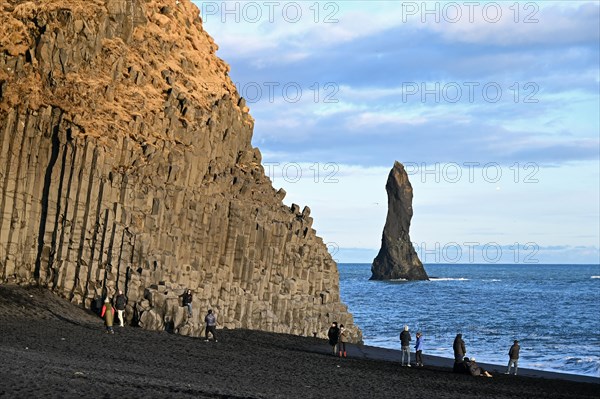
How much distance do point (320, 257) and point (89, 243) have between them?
841 inches

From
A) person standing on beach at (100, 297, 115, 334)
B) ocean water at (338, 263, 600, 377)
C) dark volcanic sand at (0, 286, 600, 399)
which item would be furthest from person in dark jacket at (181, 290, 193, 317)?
ocean water at (338, 263, 600, 377)

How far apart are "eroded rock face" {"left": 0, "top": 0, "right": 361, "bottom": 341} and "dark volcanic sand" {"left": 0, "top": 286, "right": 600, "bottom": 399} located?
9.72ft

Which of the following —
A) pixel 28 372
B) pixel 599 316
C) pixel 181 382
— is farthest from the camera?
pixel 599 316

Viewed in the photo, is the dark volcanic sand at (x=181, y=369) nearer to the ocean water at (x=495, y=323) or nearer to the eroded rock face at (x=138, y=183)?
the eroded rock face at (x=138, y=183)

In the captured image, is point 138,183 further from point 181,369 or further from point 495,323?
point 495,323

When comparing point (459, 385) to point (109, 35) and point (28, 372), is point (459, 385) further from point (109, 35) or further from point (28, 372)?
point (109, 35)

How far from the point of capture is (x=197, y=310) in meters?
52.1

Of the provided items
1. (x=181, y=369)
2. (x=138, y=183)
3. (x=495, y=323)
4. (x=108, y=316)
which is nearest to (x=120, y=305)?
(x=108, y=316)

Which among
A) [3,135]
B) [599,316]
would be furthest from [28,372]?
[599,316]

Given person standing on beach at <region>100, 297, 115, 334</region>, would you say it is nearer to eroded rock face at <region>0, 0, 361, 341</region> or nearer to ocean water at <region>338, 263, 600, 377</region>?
eroded rock face at <region>0, 0, 361, 341</region>

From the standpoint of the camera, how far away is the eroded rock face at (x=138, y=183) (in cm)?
5153

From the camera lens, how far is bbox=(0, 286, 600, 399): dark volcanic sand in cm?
2670

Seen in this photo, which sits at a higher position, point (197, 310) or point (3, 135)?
point (3, 135)

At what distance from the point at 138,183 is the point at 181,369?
2007 cm
